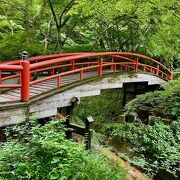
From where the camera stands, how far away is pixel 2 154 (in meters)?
4.39

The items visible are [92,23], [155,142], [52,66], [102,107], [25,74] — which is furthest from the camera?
[102,107]

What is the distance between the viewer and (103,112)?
550 inches

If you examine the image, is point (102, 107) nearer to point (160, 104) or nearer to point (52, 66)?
point (52, 66)

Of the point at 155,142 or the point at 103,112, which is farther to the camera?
the point at 103,112

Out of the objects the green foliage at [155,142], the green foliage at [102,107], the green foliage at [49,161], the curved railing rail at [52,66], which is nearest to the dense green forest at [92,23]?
the curved railing rail at [52,66]

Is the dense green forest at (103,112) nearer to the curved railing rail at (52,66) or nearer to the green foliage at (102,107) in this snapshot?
the green foliage at (102,107)

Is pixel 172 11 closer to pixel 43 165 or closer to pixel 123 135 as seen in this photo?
pixel 123 135

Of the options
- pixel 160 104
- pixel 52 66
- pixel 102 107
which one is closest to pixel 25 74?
pixel 52 66

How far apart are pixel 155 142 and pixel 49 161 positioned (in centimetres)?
457

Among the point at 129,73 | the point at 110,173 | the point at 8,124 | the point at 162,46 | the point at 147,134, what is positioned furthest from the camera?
the point at 162,46

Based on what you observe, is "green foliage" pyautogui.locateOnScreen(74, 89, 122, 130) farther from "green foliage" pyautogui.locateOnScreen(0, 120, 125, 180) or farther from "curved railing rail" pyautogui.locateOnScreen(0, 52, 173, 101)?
"green foliage" pyautogui.locateOnScreen(0, 120, 125, 180)

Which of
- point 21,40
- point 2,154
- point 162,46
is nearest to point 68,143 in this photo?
point 2,154

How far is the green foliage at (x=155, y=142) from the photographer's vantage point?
7.12 metres

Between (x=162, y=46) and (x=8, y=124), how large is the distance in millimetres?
9397
